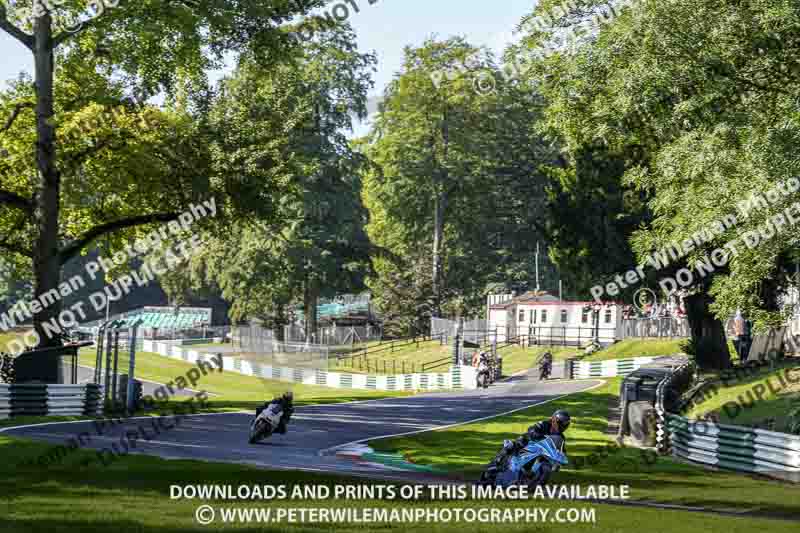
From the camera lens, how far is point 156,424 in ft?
85.9

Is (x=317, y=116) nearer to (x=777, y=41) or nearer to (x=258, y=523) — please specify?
(x=777, y=41)

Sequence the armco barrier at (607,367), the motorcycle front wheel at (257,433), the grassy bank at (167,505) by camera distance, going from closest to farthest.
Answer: the grassy bank at (167,505) → the motorcycle front wheel at (257,433) → the armco barrier at (607,367)

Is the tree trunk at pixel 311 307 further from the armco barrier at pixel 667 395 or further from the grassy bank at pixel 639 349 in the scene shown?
the armco barrier at pixel 667 395

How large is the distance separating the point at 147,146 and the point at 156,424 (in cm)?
1007

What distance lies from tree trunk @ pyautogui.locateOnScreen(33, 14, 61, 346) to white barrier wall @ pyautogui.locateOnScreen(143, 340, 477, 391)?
24.5m

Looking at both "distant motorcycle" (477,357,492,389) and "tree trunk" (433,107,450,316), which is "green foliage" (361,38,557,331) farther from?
"distant motorcycle" (477,357,492,389)

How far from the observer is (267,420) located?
23016mm

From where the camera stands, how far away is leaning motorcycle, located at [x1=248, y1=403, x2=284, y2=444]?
23.0m

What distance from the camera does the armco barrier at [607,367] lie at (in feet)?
165

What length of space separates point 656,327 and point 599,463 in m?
39.9

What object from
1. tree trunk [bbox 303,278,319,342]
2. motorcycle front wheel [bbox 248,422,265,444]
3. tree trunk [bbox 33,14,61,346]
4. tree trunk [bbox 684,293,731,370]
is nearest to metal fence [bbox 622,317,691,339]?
tree trunk [bbox 684,293,731,370]

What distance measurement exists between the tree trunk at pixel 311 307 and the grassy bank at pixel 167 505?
52.2 meters

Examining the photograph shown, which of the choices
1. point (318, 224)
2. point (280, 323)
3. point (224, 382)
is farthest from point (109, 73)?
point (280, 323)

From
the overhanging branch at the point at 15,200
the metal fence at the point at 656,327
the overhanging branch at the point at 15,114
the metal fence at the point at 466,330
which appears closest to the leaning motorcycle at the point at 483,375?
the metal fence at the point at 656,327
